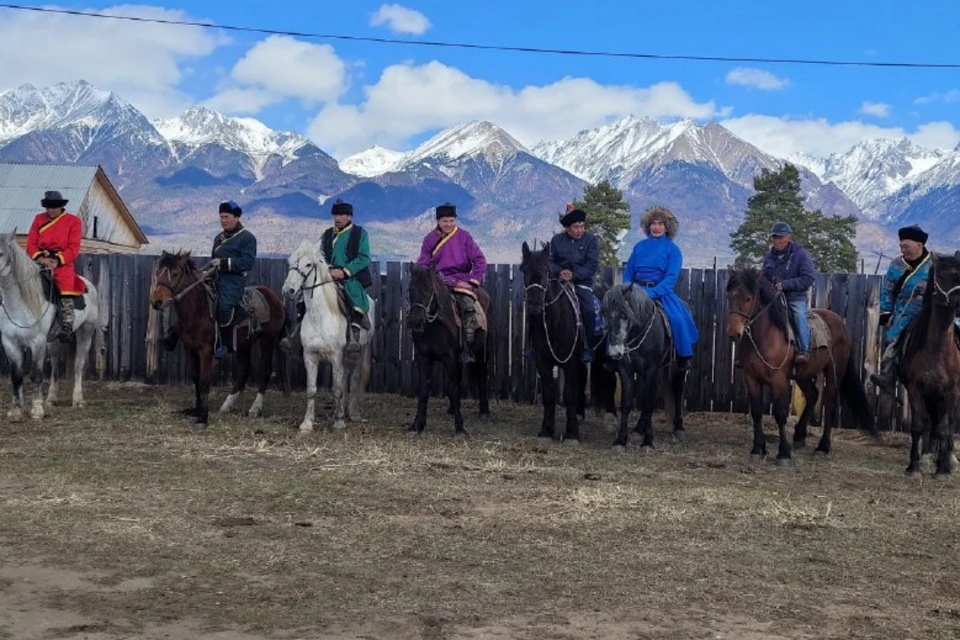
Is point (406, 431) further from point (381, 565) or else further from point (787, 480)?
point (381, 565)

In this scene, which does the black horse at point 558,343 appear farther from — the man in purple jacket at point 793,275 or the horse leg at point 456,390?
the man in purple jacket at point 793,275

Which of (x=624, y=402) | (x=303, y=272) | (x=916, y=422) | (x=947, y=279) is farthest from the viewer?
(x=303, y=272)

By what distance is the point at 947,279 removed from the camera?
9.52 meters

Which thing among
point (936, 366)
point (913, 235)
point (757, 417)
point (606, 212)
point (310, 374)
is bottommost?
point (757, 417)

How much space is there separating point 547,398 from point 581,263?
59.7 inches

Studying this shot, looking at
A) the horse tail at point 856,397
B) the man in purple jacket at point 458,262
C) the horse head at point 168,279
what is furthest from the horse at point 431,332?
the horse tail at point 856,397

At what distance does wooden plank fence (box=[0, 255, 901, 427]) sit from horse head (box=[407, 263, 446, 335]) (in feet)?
6.58

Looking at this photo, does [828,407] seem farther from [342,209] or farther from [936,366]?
[342,209]

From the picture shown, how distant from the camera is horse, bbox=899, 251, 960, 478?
961cm

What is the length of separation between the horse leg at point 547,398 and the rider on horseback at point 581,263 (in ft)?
1.40

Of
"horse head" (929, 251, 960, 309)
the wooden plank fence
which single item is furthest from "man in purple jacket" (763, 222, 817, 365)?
the wooden plank fence

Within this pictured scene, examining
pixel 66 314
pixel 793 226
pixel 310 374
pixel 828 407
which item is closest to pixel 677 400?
pixel 828 407

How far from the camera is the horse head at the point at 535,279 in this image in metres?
11.1

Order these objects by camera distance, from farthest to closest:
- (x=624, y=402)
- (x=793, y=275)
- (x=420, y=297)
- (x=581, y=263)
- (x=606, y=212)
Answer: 1. (x=606, y=212)
2. (x=581, y=263)
3. (x=420, y=297)
4. (x=793, y=275)
5. (x=624, y=402)
